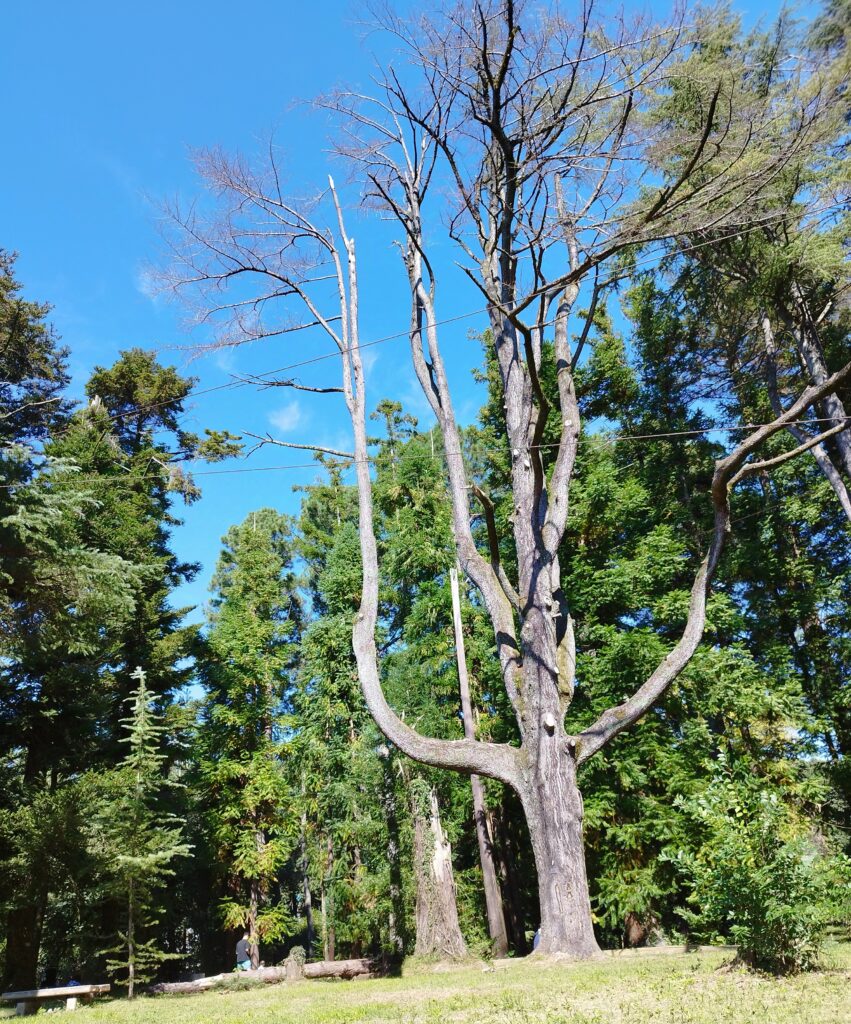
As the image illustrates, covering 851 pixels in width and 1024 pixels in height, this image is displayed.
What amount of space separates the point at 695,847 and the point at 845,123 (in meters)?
12.3

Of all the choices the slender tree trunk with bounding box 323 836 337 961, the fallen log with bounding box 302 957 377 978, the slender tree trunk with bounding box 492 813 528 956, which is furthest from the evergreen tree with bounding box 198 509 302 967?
the slender tree trunk with bounding box 492 813 528 956

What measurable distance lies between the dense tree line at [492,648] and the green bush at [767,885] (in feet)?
0.08

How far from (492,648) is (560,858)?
842 centimetres

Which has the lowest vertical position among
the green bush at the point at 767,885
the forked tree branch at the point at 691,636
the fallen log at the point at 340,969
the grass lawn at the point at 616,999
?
the fallen log at the point at 340,969

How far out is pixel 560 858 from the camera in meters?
6.08

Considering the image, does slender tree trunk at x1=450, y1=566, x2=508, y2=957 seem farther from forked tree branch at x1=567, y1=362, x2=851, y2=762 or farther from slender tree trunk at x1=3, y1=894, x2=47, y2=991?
slender tree trunk at x1=3, y1=894, x2=47, y2=991

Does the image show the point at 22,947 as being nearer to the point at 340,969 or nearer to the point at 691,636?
the point at 340,969

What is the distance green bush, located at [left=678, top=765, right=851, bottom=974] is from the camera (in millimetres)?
4379

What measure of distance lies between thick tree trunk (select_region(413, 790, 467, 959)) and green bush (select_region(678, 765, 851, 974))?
24.9ft

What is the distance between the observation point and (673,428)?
15906 mm

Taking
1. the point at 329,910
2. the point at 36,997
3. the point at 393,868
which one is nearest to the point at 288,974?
the point at 393,868

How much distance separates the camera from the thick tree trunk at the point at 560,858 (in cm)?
586

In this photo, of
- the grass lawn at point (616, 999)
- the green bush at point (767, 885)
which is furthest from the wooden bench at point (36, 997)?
the green bush at point (767, 885)

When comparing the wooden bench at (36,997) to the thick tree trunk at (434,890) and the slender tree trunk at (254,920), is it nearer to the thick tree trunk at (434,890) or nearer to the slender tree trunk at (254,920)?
the thick tree trunk at (434,890)
